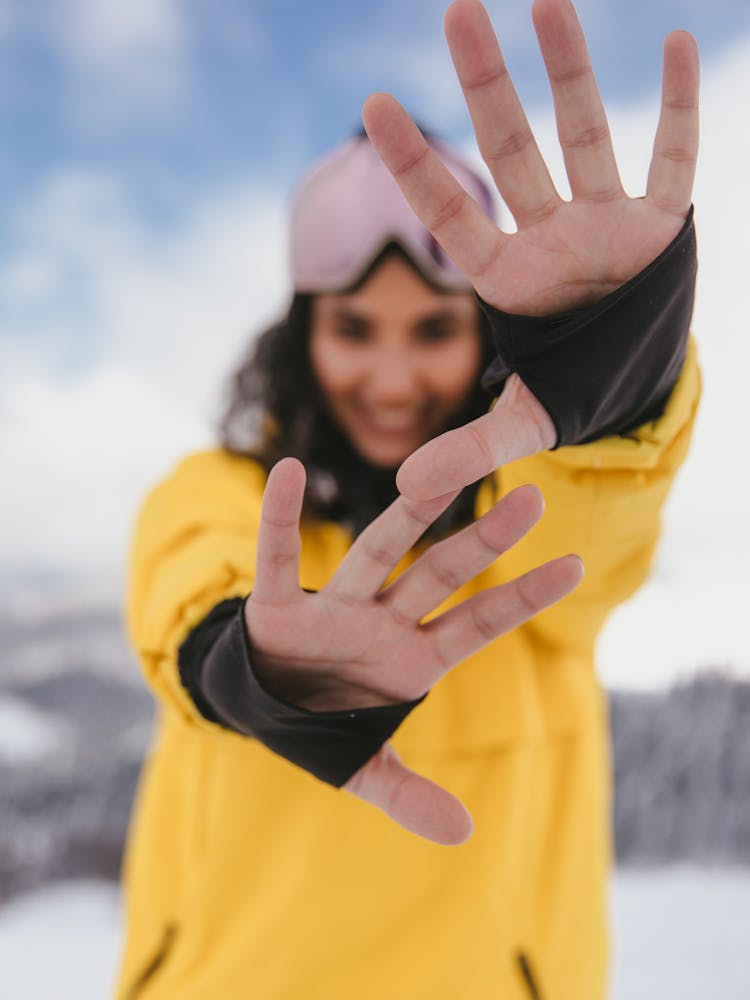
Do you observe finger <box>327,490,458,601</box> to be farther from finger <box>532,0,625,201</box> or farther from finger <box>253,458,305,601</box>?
finger <box>532,0,625,201</box>

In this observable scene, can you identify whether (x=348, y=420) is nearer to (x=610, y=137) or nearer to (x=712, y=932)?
(x=610, y=137)

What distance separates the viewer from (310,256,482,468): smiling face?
2.56 ft

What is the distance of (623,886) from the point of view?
1.79m

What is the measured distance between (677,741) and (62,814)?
1.32 metres

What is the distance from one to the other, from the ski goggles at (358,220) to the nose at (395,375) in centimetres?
7

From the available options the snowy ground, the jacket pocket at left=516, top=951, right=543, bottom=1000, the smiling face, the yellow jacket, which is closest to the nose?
the smiling face

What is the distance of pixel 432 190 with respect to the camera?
44 centimetres

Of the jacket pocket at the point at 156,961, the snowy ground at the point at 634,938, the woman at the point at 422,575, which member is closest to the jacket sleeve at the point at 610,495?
the woman at the point at 422,575

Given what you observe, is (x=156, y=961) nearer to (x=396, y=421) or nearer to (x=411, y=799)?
(x=411, y=799)

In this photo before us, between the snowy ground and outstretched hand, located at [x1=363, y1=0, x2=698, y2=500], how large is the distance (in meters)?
1.40

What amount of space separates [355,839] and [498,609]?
1.09 feet

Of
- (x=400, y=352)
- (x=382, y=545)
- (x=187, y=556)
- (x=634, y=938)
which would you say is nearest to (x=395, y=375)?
(x=400, y=352)

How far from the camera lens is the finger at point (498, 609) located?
46 centimetres

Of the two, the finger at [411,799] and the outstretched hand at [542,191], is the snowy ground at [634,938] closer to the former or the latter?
the finger at [411,799]
